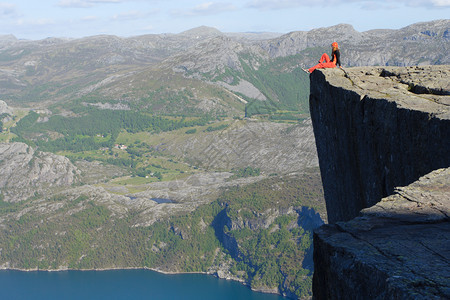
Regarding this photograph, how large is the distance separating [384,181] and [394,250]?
7433 mm

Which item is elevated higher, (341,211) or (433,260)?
(433,260)

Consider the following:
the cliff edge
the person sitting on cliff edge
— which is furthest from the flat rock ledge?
the person sitting on cliff edge

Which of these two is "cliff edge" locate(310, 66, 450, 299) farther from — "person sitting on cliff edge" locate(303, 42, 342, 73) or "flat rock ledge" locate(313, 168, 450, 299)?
"person sitting on cliff edge" locate(303, 42, 342, 73)

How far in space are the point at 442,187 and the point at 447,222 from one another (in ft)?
5.34

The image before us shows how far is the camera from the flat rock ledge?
711 cm

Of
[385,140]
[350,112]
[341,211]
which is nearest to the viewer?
[385,140]

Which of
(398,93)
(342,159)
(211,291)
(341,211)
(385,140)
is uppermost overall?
(398,93)

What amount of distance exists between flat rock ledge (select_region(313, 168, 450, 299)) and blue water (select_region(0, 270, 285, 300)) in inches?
6460

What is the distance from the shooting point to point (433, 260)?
25.2 ft

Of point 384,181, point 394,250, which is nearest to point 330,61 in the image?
point 384,181

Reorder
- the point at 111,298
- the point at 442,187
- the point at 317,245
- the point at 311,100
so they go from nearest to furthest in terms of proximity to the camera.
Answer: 1. the point at 317,245
2. the point at 442,187
3. the point at 311,100
4. the point at 111,298

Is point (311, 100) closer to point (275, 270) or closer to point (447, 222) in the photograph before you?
point (447, 222)

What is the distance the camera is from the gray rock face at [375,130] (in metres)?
13.3

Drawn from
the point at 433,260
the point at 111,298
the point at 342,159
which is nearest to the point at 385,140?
the point at 342,159
